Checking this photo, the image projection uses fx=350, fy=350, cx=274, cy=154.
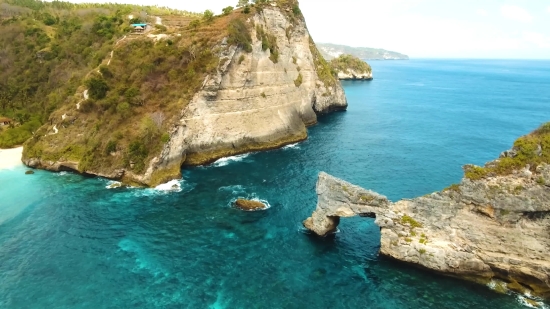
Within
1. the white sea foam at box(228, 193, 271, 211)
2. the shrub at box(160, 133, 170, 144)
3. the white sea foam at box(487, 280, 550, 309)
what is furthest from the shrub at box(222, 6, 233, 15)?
the white sea foam at box(487, 280, 550, 309)

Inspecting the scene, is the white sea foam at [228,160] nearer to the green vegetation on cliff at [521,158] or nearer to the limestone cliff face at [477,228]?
the limestone cliff face at [477,228]

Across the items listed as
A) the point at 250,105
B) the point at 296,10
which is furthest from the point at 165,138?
the point at 296,10

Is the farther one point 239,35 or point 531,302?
point 239,35

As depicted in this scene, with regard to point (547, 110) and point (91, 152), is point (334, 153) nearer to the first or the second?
point (91, 152)

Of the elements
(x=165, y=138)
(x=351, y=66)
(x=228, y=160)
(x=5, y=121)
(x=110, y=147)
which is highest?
(x=351, y=66)

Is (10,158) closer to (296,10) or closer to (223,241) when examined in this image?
(223,241)

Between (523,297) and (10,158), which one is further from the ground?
(10,158)

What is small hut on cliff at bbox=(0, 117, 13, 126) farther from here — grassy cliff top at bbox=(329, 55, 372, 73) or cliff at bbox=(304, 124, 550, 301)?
grassy cliff top at bbox=(329, 55, 372, 73)
